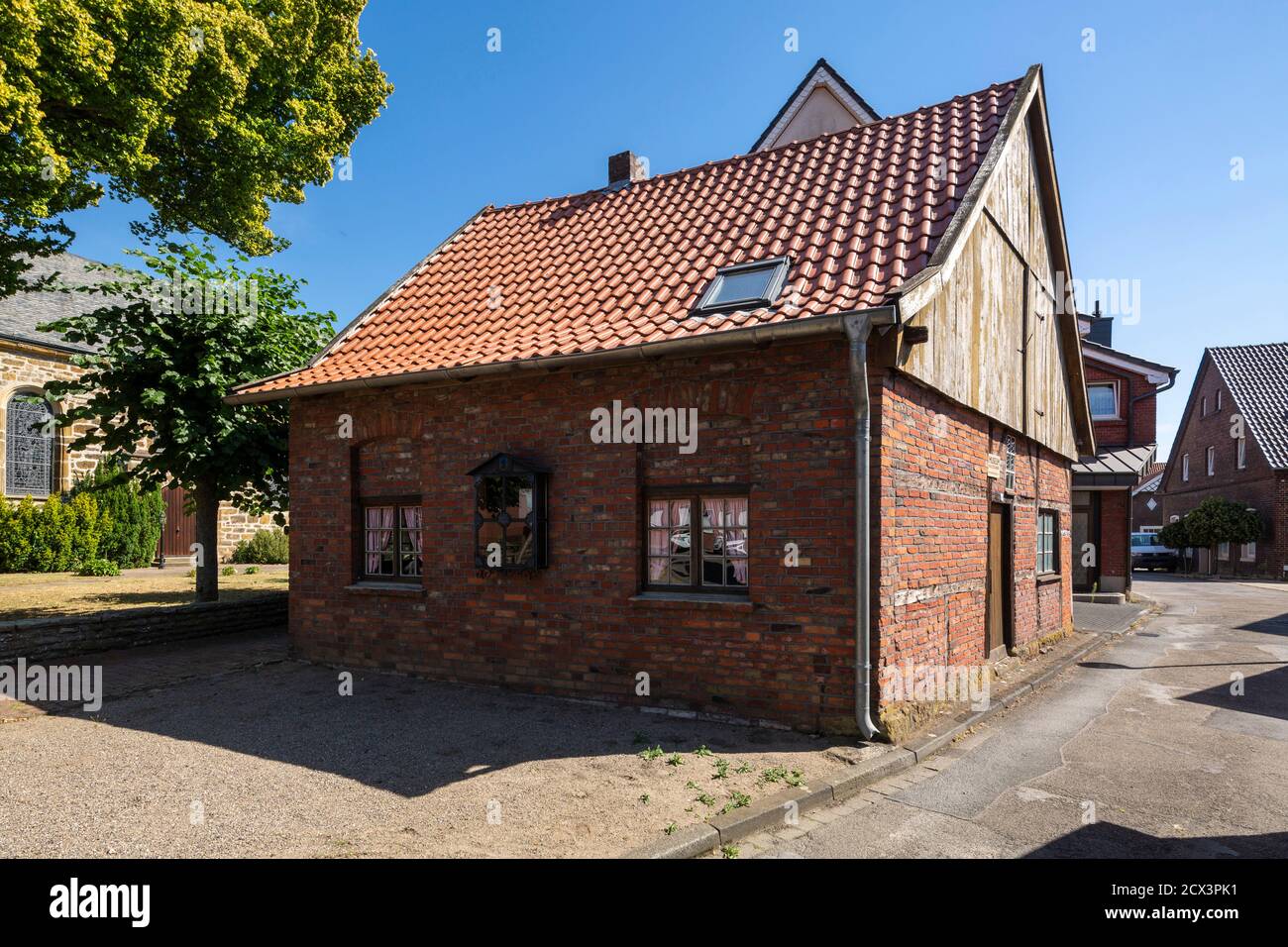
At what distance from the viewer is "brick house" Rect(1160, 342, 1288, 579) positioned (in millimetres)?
28422

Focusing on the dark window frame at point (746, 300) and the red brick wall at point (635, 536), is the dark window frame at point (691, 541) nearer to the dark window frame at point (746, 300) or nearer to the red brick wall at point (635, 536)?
the red brick wall at point (635, 536)

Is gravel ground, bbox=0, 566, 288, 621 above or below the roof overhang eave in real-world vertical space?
below

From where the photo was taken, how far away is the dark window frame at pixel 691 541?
686cm

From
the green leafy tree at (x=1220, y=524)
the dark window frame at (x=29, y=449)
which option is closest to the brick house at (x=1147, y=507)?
the green leafy tree at (x=1220, y=524)

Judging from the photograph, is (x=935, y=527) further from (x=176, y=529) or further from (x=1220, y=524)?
(x=1220, y=524)

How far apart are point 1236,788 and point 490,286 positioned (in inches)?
363

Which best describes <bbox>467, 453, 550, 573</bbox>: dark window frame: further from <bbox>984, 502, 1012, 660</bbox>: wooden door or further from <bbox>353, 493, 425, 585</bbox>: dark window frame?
<bbox>984, 502, 1012, 660</bbox>: wooden door

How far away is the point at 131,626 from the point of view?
33.5 ft

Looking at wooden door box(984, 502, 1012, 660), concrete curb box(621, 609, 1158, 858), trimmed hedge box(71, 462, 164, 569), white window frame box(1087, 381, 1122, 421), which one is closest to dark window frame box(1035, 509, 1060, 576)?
wooden door box(984, 502, 1012, 660)

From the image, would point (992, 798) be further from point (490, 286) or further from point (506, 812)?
point (490, 286)

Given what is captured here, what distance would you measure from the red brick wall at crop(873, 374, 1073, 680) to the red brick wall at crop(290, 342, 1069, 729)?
0.04 metres

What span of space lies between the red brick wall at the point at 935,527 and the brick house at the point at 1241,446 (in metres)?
25.3

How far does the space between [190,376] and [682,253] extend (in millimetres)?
7581

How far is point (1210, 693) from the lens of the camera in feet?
29.6
